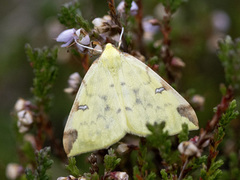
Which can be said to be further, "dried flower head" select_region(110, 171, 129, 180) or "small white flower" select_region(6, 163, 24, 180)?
"small white flower" select_region(6, 163, 24, 180)

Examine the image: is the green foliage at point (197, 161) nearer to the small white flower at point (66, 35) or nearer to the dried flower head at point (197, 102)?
the dried flower head at point (197, 102)

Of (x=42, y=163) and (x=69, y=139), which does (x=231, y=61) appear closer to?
(x=69, y=139)

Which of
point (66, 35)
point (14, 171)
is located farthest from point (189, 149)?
point (14, 171)

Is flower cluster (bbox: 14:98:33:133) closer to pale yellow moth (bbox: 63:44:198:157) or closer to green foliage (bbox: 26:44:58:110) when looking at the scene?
green foliage (bbox: 26:44:58:110)

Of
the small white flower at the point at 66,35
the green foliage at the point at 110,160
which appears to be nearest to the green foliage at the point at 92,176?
the green foliage at the point at 110,160

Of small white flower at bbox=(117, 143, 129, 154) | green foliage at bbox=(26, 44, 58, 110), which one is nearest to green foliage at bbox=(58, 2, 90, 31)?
green foliage at bbox=(26, 44, 58, 110)

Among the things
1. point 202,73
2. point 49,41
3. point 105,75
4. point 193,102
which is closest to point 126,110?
point 105,75

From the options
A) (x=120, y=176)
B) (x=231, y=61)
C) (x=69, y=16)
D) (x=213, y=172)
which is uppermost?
(x=69, y=16)
